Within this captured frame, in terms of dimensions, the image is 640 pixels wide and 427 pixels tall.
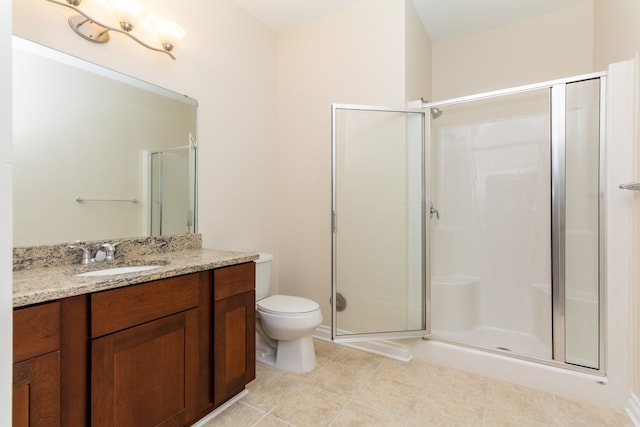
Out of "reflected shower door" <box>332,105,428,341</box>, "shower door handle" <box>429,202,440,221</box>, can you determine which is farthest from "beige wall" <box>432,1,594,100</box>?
"shower door handle" <box>429,202,440,221</box>

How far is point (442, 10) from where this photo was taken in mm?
2463

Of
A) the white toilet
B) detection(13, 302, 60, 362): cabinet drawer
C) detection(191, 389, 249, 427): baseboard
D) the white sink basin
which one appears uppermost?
the white sink basin

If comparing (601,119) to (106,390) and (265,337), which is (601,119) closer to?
(265,337)

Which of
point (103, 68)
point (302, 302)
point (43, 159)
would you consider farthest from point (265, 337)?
point (103, 68)

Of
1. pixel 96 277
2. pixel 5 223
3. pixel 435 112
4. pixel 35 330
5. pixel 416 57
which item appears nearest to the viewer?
pixel 5 223

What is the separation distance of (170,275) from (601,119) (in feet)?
8.01

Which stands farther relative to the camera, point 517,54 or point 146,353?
point 517,54

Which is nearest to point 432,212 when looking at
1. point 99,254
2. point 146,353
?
point 146,353

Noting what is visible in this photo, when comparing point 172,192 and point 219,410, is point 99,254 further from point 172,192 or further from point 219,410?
point 219,410

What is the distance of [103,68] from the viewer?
1.59 metres

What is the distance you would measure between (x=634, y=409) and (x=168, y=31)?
3219mm

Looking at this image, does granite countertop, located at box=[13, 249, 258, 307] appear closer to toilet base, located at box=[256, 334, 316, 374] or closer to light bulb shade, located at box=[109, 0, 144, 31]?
toilet base, located at box=[256, 334, 316, 374]

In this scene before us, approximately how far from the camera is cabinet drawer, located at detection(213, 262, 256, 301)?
1.51m

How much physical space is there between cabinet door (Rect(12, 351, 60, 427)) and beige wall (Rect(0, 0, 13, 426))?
2.24ft
